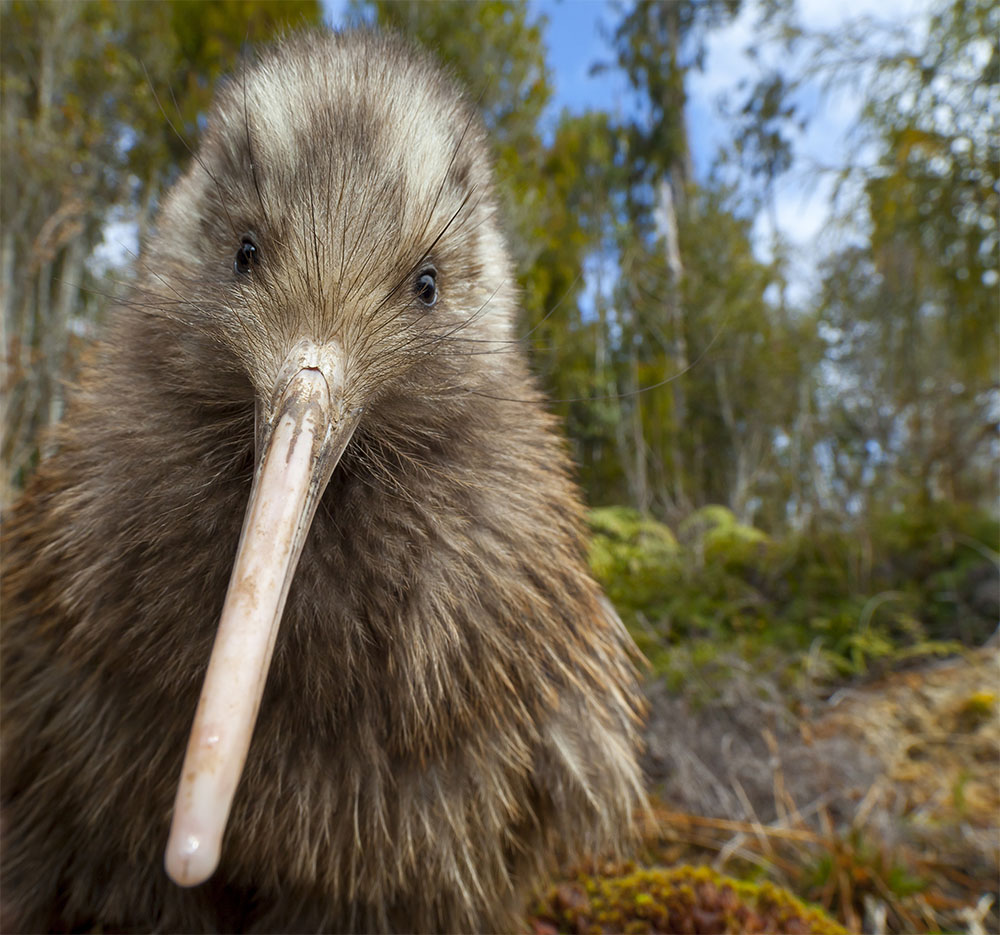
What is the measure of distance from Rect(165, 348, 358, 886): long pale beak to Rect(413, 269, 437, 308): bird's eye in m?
0.27

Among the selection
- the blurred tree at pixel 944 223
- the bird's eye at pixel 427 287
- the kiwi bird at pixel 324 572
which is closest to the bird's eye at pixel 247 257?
the kiwi bird at pixel 324 572

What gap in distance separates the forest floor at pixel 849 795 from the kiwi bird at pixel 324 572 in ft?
2.23

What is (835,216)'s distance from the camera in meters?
6.71

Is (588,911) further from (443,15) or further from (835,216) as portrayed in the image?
(443,15)

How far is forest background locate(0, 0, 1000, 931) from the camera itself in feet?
8.06

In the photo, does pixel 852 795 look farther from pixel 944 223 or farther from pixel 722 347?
pixel 722 347

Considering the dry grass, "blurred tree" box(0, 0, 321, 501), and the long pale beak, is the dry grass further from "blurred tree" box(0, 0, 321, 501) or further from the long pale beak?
"blurred tree" box(0, 0, 321, 501)

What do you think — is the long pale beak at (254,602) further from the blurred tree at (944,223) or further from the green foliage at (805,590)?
the blurred tree at (944,223)

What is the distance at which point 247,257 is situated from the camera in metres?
1.23

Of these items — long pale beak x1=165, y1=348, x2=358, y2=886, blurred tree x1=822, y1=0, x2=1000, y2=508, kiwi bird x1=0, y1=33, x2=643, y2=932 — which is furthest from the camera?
blurred tree x1=822, y1=0, x2=1000, y2=508

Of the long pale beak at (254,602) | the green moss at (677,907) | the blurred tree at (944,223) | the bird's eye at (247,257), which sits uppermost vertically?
the blurred tree at (944,223)

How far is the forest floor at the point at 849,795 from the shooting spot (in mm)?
1935

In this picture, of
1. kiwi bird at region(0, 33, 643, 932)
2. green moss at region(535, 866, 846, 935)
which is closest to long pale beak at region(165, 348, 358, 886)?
kiwi bird at region(0, 33, 643, 932)

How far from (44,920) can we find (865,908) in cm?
181
